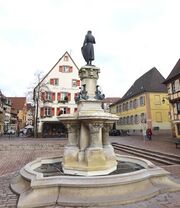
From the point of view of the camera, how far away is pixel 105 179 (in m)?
5.41

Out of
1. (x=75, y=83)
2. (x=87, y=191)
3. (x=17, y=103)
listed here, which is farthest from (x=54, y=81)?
(x=17, y=103)

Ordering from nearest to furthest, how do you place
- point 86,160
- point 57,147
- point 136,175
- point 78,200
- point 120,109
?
point 78,200 → point 136,175 → point 86,160 → point 57,147 → point 120,109

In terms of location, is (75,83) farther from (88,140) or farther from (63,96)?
(88,140)

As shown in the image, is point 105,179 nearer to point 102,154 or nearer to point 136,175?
point 136,175

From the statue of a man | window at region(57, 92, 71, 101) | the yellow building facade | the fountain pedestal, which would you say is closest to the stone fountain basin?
the fountain pedestal

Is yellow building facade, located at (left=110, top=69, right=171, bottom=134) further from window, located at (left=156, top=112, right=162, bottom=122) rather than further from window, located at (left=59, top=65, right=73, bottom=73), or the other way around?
window, located at (left=59, top=65, right=73, bottom=73)

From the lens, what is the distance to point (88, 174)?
22.0 ft

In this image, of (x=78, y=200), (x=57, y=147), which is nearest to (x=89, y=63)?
(x=78, y=200)

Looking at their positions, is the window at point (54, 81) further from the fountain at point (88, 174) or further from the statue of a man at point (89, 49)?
the statue of a man at point (89, 49)

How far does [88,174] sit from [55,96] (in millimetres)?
31320

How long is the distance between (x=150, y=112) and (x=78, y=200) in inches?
1290

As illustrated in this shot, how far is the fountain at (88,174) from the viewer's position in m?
5.17

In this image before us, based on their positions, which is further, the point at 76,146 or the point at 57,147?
the point at 57,147

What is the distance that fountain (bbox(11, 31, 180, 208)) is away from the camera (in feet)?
17.0
